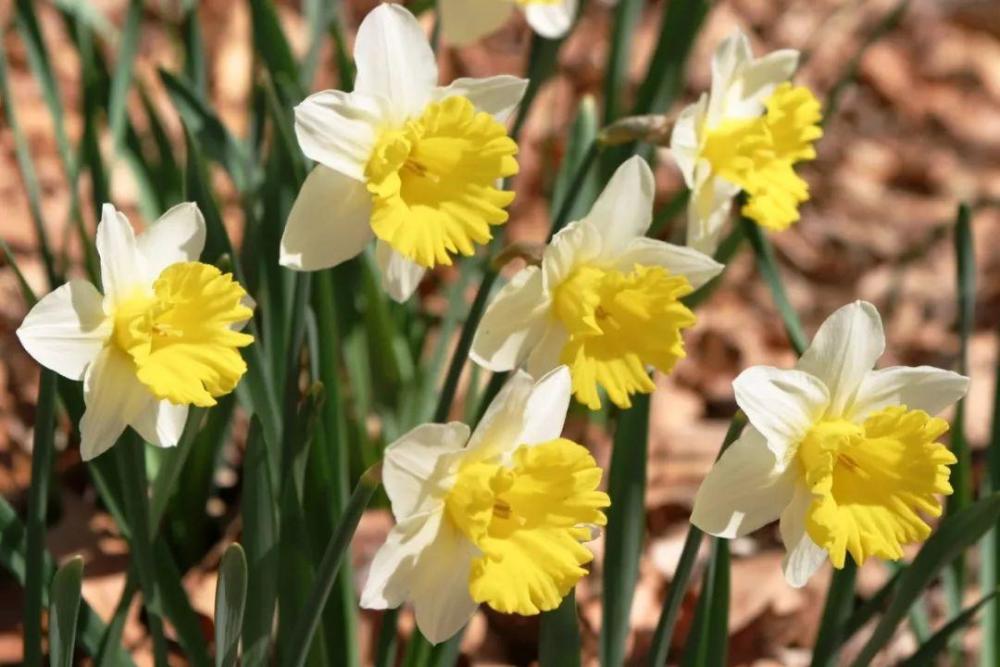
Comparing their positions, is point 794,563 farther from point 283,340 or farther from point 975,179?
point 975,179

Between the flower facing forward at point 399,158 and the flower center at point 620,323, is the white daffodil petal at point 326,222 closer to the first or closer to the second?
the flower facing forward at point 399,158

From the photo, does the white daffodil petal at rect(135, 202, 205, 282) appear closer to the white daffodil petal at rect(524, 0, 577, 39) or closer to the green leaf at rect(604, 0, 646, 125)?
the white daffodil petal at rect(524, 0, 577, 39)

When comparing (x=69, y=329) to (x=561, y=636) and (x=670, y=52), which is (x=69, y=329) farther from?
(x=670, y=52)

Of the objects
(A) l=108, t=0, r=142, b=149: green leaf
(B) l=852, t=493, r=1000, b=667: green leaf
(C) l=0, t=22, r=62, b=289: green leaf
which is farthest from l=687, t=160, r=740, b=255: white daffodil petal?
(A) l=108, t=0, r=142, b=149: green leaf

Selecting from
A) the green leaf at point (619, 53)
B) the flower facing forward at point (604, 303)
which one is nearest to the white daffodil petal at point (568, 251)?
the flower facing forward at point (604, 303)

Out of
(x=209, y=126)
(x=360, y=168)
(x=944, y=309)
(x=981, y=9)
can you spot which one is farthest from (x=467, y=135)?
(x=981, y=9)

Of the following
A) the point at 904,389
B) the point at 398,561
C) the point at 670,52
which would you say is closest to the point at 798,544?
the point at 904,389

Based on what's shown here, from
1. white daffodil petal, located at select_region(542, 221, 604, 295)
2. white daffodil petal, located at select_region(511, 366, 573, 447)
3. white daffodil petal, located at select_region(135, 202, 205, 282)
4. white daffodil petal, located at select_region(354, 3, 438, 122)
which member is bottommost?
white daffodil petal, located at select_region(511, 366, 573, 447)
